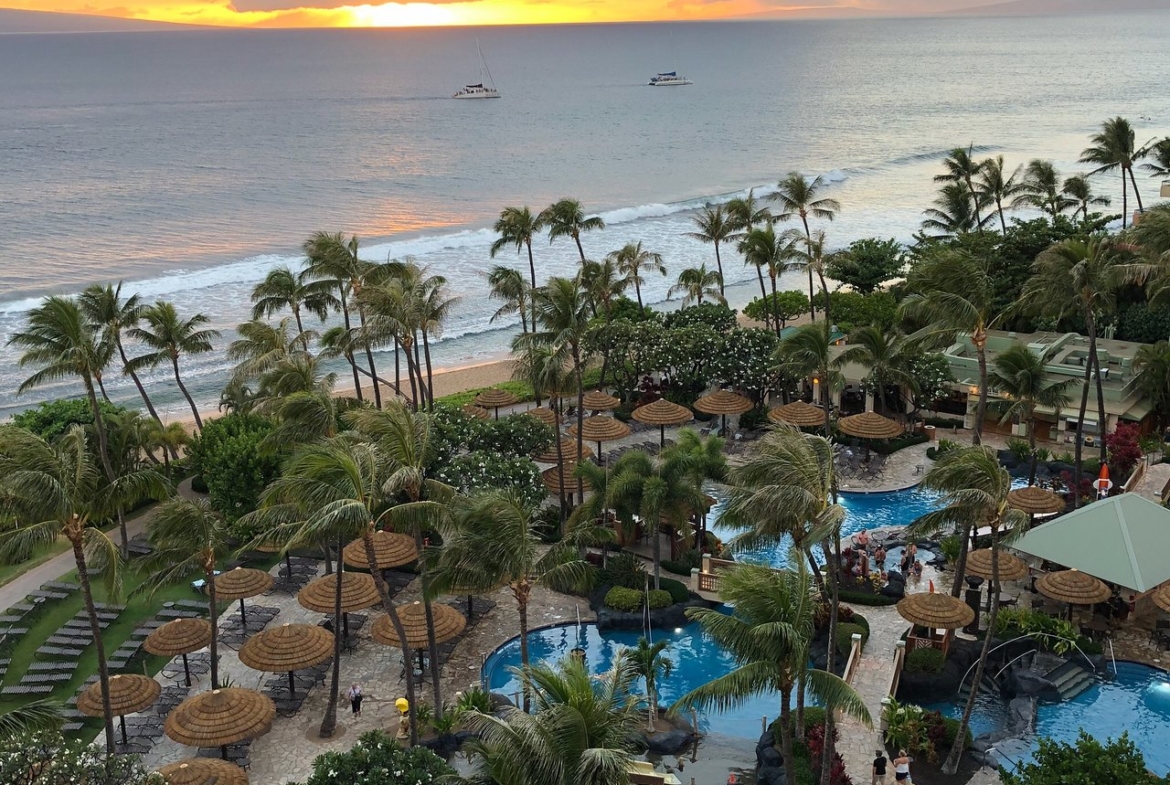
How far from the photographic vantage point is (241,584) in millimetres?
25984

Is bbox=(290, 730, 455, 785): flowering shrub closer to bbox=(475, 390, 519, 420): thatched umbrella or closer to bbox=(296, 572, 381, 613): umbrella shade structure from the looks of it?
bbox=(296, 572, 381, 613): umbrella shade structure

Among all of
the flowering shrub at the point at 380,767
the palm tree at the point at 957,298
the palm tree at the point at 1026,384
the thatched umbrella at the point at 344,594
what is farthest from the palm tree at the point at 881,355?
the flowering shrub at the point at 380,767

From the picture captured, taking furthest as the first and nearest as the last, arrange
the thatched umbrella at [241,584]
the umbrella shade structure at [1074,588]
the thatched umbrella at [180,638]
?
the thatched umbrella at [241,584] < the umbrella shade structure at [1074,588] < the thatched umbrella at [180,638]

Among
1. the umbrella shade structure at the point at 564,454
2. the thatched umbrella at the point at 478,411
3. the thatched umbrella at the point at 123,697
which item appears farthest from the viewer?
the thatched umbrella at the point at 478,411

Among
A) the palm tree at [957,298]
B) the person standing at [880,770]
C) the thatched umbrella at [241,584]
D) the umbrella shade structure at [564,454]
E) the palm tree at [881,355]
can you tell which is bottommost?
the person standing at [880,770]

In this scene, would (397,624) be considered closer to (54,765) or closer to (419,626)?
(419,626)

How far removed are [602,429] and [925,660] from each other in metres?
13.5

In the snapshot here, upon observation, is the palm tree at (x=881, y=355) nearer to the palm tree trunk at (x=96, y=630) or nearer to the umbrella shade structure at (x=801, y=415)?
the umbrella shade structure at (x=801, y=415)

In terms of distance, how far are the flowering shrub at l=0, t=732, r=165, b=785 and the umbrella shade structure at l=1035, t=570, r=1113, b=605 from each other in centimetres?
1940

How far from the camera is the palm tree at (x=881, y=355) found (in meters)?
34.4

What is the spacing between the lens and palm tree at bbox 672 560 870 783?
52.4ft

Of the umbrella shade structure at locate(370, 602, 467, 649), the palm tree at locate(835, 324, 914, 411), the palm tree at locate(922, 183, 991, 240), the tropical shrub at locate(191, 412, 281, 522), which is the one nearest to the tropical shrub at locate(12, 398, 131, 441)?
the tropical shrub at locate(191, 412, 281, 522)

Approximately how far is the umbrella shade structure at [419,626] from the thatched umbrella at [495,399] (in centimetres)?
1631

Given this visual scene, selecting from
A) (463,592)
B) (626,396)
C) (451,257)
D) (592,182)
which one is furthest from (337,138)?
(463,592)
